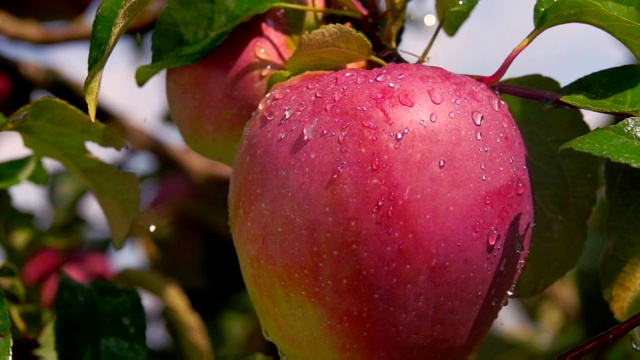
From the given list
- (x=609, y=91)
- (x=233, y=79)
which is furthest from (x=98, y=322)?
(x=609, y=91)

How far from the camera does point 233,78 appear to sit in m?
0.76

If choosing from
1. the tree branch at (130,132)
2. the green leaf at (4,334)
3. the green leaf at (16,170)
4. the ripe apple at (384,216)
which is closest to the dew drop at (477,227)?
the ripe apple at (384,216)

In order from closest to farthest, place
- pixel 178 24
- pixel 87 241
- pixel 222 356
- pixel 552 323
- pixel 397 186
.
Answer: pixel 397 186, pixel 178 24, pixel 222 356, pixel 87 241, pixel 552 323

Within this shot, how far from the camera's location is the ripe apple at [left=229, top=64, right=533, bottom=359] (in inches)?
23.0

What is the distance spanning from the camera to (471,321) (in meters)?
0.62

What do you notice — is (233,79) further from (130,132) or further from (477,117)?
(130,132)

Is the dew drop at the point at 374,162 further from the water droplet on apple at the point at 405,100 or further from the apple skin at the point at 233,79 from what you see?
the apple skin at the point at 233,79

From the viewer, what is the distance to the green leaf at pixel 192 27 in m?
0.72

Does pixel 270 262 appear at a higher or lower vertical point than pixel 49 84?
higher

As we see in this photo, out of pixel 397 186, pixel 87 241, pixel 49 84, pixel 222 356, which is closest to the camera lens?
pixel 397 186

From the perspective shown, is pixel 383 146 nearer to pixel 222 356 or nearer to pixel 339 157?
pixel 339 157

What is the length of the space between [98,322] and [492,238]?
44 centimetres

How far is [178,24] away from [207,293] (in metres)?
1.05

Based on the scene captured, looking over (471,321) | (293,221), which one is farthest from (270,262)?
(471,321)
